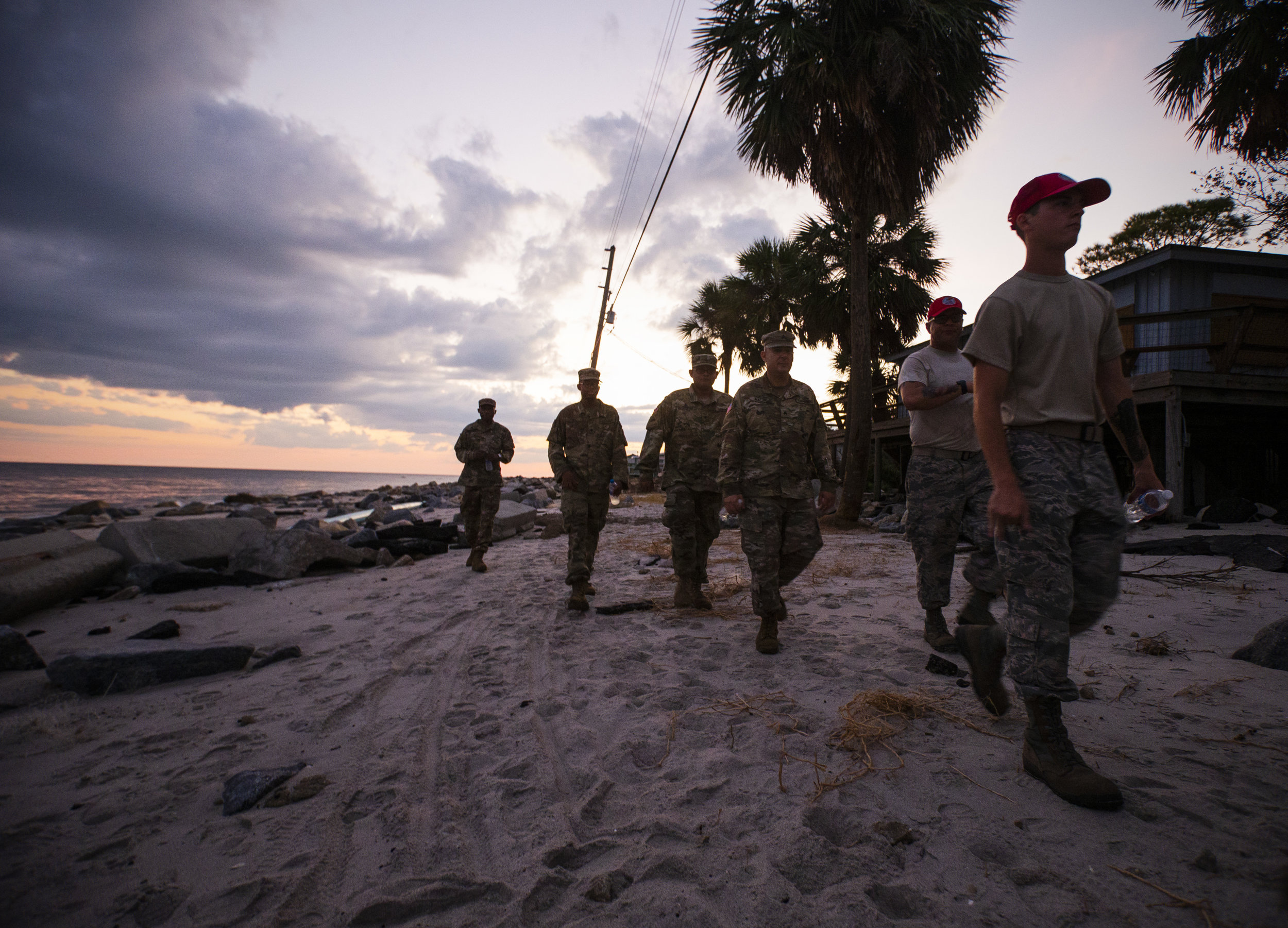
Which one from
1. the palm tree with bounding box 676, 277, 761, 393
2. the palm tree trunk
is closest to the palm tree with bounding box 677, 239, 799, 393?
the palm tree with bounding box 676, 277, 761, 393

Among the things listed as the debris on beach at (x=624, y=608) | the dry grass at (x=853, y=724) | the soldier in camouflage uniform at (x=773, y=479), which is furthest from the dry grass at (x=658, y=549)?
the dry grass at (x=853, y=724)

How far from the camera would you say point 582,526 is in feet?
17.1

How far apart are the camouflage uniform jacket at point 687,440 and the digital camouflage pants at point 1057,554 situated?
2820mm

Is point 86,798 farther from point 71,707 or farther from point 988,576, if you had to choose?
point 988,576

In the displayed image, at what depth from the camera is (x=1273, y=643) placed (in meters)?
3.08

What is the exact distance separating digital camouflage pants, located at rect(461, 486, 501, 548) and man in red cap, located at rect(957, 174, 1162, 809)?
629 centimetres

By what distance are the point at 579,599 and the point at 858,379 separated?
816cm

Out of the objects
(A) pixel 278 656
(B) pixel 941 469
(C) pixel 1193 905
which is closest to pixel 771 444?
(B) pixel 941 469

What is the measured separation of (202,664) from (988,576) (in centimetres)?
459

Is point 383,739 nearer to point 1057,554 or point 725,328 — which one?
point 1057,554

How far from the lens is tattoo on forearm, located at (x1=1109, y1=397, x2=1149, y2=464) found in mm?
2211

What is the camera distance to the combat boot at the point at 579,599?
5.00 meters

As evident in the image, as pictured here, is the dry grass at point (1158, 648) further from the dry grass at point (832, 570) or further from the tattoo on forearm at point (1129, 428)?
the dry grass at point (832, 570)

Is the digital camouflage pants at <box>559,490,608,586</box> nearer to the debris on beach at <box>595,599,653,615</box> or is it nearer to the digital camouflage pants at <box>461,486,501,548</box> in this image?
the debris on beach at <box>595,599,653,615</box>
